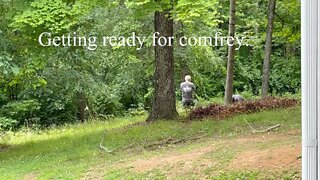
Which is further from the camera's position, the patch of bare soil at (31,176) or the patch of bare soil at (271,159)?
the patch of bare soil at (31,176)

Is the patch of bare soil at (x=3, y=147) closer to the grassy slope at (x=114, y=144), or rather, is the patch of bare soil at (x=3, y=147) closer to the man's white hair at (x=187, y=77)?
the grassy slope at (x=114, y=144)

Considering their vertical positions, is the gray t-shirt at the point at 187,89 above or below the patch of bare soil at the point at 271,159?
above

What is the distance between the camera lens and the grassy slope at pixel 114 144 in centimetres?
254

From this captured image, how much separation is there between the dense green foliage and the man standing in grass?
4 cm

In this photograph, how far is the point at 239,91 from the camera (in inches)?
110

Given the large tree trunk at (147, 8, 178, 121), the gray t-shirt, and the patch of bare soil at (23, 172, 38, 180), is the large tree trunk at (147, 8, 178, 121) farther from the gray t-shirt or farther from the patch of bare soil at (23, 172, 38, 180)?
the patch of bare soil at (23, 172, 38, 180)

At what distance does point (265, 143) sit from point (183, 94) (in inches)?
23.5

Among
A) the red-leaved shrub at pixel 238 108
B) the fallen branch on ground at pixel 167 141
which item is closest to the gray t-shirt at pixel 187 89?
the red-leaved shrub at pixel 238 108

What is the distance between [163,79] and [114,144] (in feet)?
1.62

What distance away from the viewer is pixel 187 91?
2.84 m
